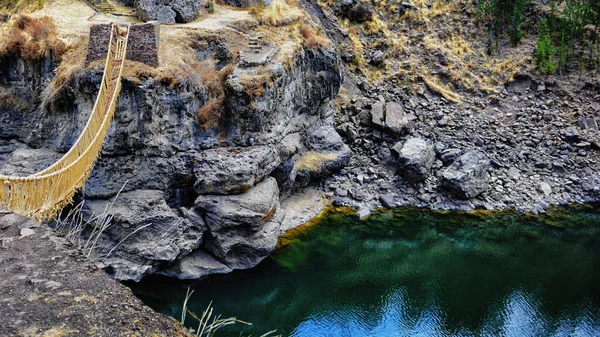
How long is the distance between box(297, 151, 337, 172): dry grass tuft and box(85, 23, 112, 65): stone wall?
8754 millimetres

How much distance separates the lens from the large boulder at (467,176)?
2016 centimetres

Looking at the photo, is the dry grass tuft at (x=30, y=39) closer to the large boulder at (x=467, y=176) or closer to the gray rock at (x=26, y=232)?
the gray rock at (x=26, y=232)

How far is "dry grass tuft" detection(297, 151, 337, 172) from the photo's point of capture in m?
20.3

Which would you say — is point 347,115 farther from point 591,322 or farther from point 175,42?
point 591,322

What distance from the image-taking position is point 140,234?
47.8 ft

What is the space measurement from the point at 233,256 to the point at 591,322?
10833mm

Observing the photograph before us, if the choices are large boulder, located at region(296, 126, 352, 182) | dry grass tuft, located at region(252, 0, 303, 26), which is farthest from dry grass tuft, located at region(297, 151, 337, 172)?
dry grass tuft, located at region(252, 0, 303, 26)

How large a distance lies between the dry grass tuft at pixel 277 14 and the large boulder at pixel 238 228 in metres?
8.86

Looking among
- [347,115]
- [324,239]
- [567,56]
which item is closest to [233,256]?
[324,239]

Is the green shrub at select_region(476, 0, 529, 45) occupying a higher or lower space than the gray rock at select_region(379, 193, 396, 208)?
higher

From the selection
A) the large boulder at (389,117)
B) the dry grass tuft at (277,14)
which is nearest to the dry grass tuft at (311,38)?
the dry grass tuft at (277,14)

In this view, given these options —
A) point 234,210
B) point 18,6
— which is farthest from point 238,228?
point 18,6

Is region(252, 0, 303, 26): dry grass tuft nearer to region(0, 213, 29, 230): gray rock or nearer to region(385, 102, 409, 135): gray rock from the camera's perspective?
region(385, 102, 409, 135): gray rock

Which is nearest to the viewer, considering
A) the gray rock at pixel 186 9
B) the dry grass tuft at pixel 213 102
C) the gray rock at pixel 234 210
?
the gray rock at pixel 234 210
